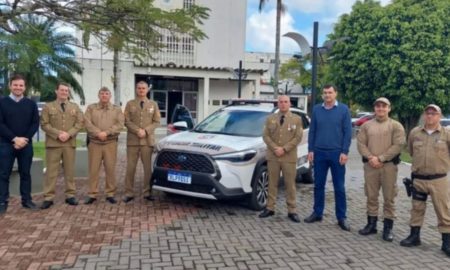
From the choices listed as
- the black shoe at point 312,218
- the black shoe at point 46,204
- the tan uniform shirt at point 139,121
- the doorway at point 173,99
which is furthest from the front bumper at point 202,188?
the doorway at point 173,99

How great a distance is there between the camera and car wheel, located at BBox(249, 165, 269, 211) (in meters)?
7.02

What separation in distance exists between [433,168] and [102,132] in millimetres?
4751

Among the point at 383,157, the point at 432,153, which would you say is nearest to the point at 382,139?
the point at 383,157

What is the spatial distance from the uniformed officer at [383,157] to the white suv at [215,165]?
5.66 ft

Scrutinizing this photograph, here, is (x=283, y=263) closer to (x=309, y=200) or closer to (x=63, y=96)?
(x=309, y=200)

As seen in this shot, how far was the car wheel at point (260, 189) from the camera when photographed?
7016 millimetres

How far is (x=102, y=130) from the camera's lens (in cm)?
710

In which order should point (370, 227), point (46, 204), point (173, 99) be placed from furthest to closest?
point (173, 99)
point (46, 204)
point (370, 227)

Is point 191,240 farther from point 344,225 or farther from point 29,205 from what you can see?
point 29,205

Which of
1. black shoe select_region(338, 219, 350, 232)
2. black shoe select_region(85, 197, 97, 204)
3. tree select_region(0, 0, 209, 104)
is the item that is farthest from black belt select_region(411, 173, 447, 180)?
tree select_region(0, 0, 209, 104)

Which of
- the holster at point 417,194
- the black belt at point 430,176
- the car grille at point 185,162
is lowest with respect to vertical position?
the holster at point 417,194

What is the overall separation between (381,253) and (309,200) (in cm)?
287

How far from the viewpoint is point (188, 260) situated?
4.89 metres

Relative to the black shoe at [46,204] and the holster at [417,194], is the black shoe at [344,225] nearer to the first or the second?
the holster at [417,194]
